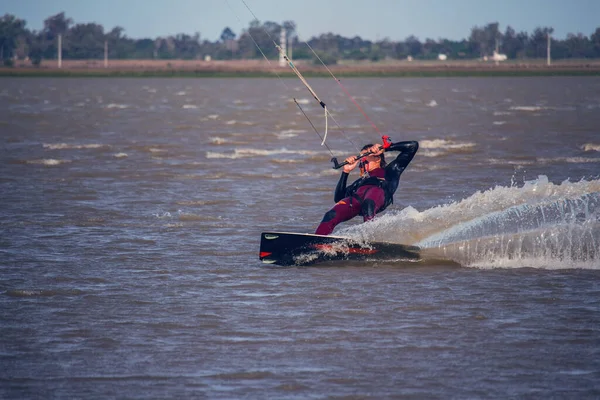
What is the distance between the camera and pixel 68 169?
26094 millimetres

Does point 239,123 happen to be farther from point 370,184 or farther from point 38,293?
Result: point 38,293

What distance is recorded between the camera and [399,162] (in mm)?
14547

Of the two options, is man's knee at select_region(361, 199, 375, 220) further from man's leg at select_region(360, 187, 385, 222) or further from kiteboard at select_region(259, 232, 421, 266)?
kiteboard at select_region(259, 232, 421, 266)

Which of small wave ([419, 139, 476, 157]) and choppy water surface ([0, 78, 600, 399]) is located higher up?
small wave ([419, 139, 476, 157])

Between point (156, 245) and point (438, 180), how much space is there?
9915 mm

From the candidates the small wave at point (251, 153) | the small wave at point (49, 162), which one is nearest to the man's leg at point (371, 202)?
the small wave at point (49, 162)

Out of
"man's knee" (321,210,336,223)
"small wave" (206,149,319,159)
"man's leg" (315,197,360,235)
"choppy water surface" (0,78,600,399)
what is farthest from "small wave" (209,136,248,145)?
"man's knee" (321,210,336,223)

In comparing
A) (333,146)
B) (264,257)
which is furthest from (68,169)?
(264,257)

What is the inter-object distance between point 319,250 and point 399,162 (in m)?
1.88

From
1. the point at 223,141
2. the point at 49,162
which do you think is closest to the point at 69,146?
the point at 223,141

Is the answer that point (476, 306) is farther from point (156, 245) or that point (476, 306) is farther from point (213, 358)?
point (156, 245)

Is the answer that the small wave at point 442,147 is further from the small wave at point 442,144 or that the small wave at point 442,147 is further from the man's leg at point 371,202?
the man's leg at point 371,202

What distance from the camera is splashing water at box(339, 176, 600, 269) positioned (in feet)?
44.3

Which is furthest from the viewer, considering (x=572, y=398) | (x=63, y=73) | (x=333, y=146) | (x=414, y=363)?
(x=63, y=73)
